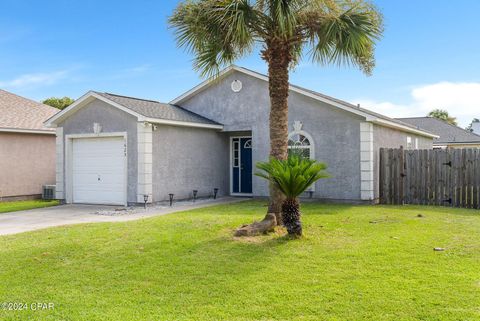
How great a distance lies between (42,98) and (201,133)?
103 ft

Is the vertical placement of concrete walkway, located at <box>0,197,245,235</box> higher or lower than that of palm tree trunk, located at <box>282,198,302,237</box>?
lower

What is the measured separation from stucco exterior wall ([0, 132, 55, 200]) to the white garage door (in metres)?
3.62

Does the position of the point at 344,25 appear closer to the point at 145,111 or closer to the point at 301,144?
the point at 301,144

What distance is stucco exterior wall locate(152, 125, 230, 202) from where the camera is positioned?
1465cm

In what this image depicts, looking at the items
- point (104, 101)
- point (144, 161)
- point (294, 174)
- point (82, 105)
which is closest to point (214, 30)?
point (294, 174)

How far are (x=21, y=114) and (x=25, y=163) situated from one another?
102 inches

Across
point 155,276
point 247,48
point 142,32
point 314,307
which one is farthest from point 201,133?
point 314,307

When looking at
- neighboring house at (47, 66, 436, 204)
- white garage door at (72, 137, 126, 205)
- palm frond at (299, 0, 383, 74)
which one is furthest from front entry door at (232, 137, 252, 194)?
palm frond at (299, 0, 383, 74)

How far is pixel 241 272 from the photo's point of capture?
628 cm

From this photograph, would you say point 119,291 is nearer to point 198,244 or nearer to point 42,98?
point 198,244

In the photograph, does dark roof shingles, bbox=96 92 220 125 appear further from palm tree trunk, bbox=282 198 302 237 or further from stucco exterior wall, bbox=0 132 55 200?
palm tree trunk, bbox=282 198 302 237

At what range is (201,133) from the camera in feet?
54.9

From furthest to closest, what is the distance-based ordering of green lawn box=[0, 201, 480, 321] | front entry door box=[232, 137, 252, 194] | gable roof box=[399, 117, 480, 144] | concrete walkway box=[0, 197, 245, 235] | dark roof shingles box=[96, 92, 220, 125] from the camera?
gable roof box=[399, 117, 480, 144], front entry door box=[232, 137, 252, 194], dark roof shingles box=[96, 92, 220, 125], concrete walkway box=[0, 197, 245, 235], green lawn box=[0, 201, 480, 321]

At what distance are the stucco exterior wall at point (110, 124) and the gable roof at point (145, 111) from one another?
9.1 inches
